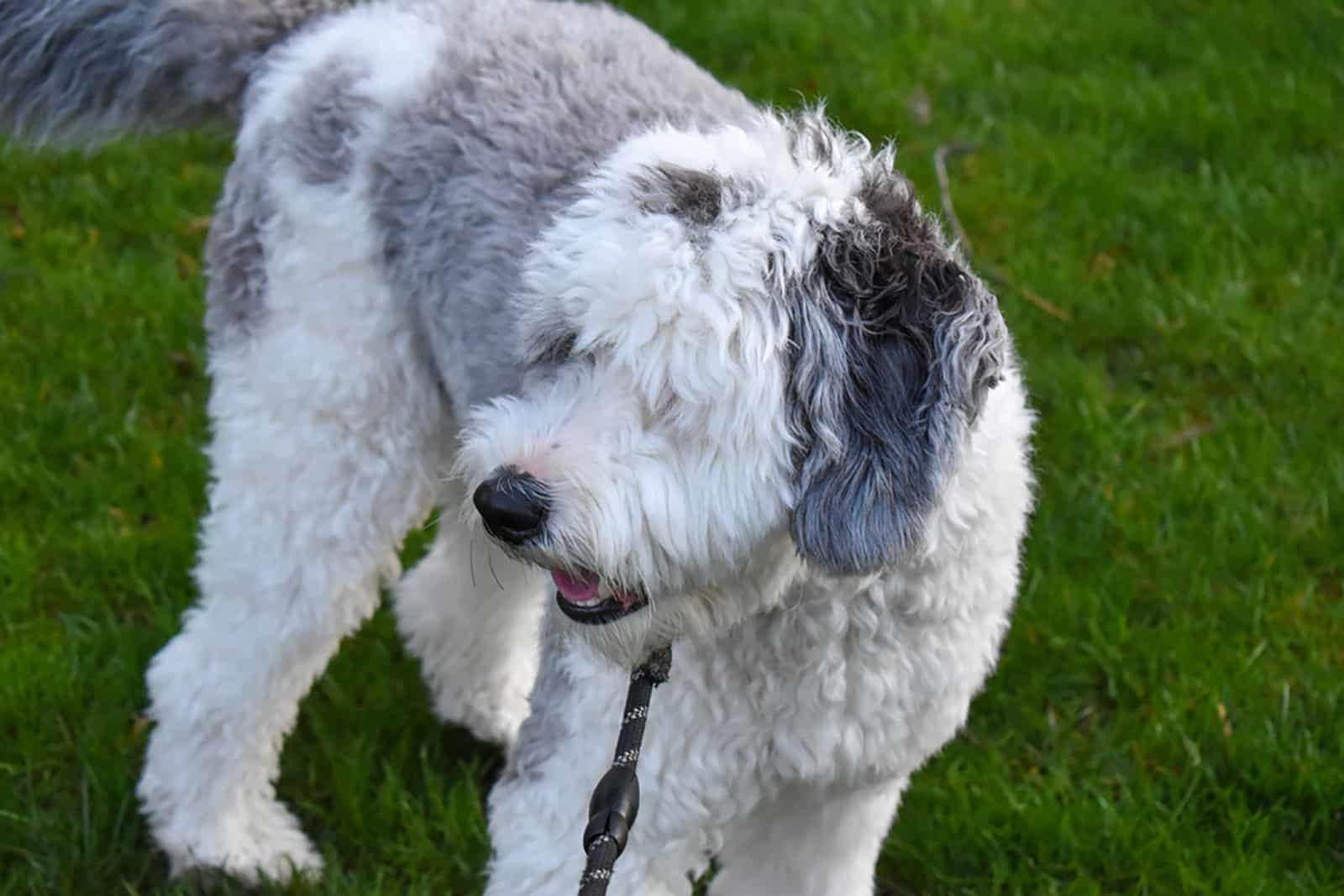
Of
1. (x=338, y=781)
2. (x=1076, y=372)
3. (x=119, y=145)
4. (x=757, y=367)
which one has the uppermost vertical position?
(x=757, y=367)

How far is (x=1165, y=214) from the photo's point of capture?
17.5 ft

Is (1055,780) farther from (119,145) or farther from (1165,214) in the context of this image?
(119,145)

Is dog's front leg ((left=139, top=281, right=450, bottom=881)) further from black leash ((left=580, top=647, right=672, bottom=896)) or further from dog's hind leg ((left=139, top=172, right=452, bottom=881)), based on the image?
black leash ((left=580, top=647, right=672, bottom=896))

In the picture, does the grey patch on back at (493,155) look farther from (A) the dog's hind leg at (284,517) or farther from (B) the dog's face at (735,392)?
(B) the dog's face at (735,392)

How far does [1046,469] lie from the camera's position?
4352 millimetres

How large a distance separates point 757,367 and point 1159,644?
2.01 metres

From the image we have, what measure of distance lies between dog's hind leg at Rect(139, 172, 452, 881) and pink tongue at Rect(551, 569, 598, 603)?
951 millimetres

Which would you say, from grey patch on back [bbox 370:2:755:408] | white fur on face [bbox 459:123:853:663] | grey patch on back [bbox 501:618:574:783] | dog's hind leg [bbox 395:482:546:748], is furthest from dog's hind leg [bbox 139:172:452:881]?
white fur on face [bbox 459:123:853:663]

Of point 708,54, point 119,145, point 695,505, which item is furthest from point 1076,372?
point 119,145

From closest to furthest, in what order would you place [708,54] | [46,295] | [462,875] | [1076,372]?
[462,875] < [1076,372] < [46,295] < [708,54]

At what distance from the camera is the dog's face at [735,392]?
2.18 m

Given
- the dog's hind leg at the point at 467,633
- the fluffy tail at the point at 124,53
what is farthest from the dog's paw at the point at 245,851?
the fluffy tail at the point at 124,53

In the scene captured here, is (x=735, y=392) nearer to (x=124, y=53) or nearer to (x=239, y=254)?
(x=239, y=254)

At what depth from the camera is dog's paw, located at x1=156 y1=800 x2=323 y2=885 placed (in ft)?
11.2
